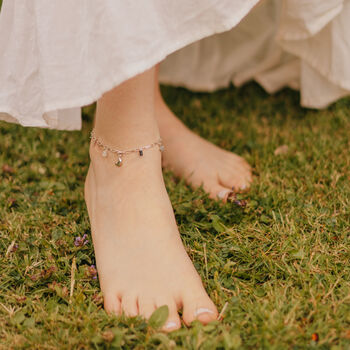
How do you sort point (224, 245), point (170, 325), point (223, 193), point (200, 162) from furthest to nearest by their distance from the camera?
point (200, 162) → point (223, 193) → point (224, 245) → point (170, 325)

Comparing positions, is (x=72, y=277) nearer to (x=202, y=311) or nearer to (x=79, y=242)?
(x=79, y=242)

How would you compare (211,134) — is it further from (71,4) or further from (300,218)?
(71,4)

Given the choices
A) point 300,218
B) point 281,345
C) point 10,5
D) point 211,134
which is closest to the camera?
point 281,345

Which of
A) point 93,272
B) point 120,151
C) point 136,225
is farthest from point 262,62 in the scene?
point 93,272

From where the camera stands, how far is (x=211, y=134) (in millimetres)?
1814

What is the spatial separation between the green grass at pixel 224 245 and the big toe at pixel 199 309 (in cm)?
3

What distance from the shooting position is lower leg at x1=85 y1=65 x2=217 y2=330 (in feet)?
3.39

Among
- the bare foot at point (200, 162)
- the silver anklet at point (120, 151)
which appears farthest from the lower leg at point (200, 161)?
the silver anklet at point (120, 151)

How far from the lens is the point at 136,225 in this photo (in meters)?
1.13

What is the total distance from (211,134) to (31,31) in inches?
35.0

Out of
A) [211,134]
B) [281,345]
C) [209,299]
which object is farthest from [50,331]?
[211,134]

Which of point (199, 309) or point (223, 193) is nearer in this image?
point (199, 309)

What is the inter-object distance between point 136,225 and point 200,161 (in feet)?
1.53

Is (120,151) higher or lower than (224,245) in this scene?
higher
